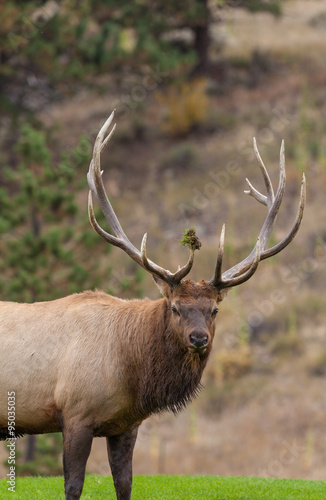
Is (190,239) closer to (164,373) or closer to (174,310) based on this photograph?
(174,310)

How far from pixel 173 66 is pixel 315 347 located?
37.9ft

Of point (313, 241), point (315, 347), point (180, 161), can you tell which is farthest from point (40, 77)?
point (315, 347)

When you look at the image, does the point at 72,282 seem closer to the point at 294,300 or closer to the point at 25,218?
the point at 25,218

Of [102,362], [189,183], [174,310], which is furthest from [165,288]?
[189,183]

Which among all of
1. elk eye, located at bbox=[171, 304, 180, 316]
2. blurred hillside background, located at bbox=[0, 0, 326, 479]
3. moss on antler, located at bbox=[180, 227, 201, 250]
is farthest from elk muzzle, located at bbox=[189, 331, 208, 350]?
blurred hillside background, located at bbox=[0, 0, 326, 479]

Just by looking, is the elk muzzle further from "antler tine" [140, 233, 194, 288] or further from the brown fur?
"antler tine" [140, 233, 194, 288]

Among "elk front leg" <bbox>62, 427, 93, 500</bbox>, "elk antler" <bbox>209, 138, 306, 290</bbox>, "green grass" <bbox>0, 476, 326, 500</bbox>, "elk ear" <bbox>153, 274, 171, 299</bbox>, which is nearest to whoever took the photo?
"elk front leg" <bbox>62, 427, 93, 500</bbox>

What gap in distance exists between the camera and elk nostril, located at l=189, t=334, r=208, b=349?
22.5 ft

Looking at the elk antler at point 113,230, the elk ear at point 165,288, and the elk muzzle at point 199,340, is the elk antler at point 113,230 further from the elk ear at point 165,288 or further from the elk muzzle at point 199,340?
the elk muzzle at point 199,340

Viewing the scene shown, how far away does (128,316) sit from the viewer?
7715mm

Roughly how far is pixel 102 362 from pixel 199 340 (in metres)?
0.94

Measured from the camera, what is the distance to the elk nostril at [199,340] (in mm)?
6852

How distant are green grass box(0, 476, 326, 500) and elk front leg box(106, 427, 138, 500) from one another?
4.37 ft

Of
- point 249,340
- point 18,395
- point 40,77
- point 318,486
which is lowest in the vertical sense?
point 249,340
